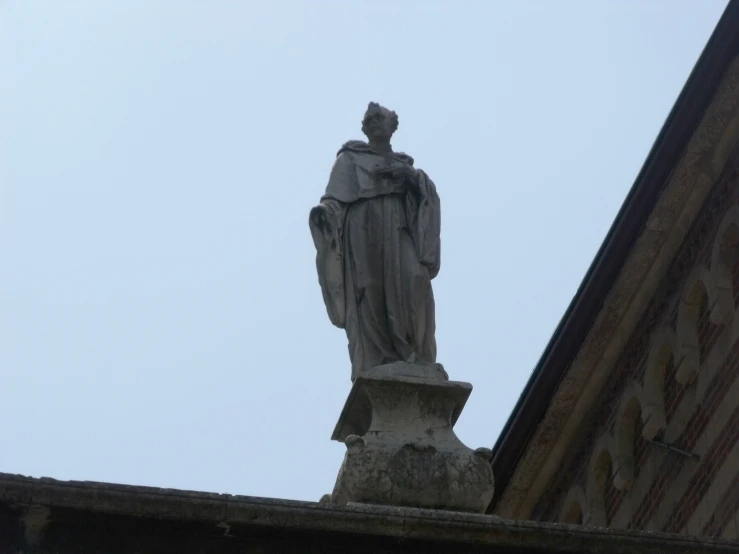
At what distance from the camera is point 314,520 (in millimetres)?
9727

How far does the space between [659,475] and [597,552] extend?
6.33m

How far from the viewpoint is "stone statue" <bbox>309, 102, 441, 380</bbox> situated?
11.3 m

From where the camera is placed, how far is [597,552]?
992cm

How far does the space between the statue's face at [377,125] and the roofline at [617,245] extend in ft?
11.8

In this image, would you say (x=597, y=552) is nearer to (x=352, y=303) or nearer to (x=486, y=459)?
(x=486, y=459)

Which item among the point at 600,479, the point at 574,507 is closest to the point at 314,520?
the point at 600,479

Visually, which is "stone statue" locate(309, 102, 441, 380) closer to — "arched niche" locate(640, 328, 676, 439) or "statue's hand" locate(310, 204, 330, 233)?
"statue's hand" locate(310, 204, 330, 233)

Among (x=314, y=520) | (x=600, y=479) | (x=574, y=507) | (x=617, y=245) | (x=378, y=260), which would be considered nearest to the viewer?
(x=314, y=520)

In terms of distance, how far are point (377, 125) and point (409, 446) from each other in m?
2.40

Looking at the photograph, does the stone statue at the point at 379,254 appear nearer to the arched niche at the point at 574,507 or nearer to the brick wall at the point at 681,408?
the brick wall at the point at 681,408

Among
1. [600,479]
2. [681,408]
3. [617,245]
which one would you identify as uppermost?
[617,245]

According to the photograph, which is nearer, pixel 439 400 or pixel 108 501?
A: pixel 108 501

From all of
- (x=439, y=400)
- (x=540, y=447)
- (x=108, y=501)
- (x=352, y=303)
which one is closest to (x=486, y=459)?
(x=439, y=400)

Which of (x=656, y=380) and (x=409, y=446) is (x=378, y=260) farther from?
(x=656, y=380)
